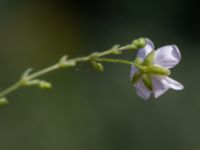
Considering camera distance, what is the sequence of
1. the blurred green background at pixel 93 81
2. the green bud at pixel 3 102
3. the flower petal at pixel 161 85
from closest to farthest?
the green bud at pixel 3 102 < the flower petal at pixel 161 85 < the blurred green background at pixel 93 81

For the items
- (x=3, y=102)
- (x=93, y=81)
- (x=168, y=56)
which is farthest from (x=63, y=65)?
(x=93, y=81)

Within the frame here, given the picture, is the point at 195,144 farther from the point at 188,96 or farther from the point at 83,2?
the point at 83,2

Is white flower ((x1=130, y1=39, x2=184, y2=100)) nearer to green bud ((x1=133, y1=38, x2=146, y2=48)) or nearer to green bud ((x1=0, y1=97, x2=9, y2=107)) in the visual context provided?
green bud ((x1=133, y1=38, x2=146, y2=48))

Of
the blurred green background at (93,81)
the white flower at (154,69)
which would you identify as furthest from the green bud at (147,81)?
the blurred green background at (93,81)

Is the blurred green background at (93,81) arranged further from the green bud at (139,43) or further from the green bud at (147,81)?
the green bud at (139,43)

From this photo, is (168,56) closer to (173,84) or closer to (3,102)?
(173,84)
